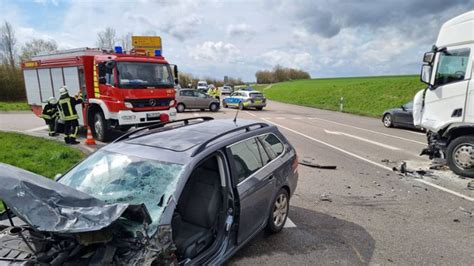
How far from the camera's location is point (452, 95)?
7.49m

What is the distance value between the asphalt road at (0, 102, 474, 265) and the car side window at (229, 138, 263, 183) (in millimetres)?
983

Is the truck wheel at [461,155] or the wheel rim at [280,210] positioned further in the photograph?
the truck wheel at [461,155]

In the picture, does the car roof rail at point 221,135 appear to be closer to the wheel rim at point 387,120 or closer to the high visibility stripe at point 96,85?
the high visibility stripe at point 96,85

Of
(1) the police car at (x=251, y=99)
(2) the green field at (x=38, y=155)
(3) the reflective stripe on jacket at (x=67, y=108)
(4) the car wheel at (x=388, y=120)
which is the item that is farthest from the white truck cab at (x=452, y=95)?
(1) the police car at (x=251, y=99)

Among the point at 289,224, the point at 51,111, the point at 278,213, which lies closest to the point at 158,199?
the point at 278,213

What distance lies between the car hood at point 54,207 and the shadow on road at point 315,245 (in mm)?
1694

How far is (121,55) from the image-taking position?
10648 mm

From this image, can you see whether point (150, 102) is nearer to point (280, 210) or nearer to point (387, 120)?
point (280, 210)

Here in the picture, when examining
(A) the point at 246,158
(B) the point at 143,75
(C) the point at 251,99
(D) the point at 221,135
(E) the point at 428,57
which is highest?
(E) the point at 428,57

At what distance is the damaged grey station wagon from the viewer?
2.40 meters

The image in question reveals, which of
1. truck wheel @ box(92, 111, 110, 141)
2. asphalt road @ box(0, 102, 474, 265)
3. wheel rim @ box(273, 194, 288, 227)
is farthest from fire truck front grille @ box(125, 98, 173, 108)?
wheel rim @ box(273, 194, 288, 227)

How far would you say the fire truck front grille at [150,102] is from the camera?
10.4 m

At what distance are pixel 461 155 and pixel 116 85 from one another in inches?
375

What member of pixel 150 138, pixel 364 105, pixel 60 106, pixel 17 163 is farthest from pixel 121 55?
pixel 364 105
